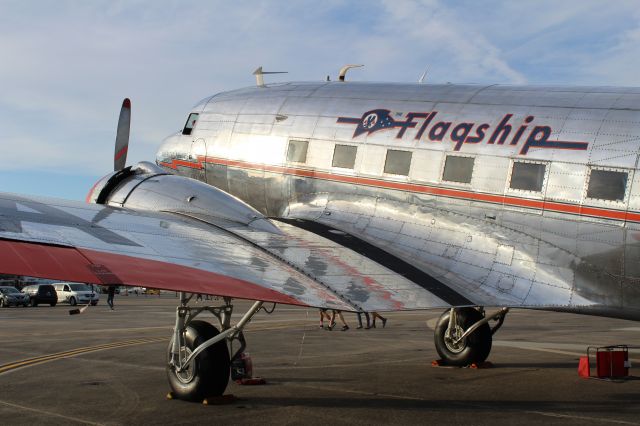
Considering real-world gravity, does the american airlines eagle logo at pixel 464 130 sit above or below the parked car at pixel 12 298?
above

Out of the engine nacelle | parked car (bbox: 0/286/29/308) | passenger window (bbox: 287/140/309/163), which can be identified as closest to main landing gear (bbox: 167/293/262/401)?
the engine nacelle

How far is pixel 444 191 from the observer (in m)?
12.3

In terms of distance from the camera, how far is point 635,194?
10273 millimetres

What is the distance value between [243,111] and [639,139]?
8.70 m

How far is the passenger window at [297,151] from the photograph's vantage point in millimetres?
14609

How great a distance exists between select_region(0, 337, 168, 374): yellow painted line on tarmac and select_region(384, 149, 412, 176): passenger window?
8.76 m

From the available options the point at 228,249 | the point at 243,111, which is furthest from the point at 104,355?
the point at 228,249

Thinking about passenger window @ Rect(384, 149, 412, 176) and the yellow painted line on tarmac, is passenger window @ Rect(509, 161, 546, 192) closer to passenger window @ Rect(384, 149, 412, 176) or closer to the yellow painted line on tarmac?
passenger window @ Rect(384, 149, 412, 176)

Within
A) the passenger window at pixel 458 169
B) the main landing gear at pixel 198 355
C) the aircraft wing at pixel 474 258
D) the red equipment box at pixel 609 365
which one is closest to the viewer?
the aircraft wing at pixel 474 258

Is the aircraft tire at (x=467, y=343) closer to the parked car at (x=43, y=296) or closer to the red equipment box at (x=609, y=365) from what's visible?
the red equipment box at (x=609, y=365)

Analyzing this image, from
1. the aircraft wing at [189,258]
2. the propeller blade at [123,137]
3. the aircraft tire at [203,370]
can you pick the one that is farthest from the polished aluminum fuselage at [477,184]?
the aircraft tire at [203,370]

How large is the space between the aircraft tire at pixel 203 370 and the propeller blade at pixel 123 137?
5847mm

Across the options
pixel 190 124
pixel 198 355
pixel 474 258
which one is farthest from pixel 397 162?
pixel 190 124

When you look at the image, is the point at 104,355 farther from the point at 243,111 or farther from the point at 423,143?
the point at 423,143
